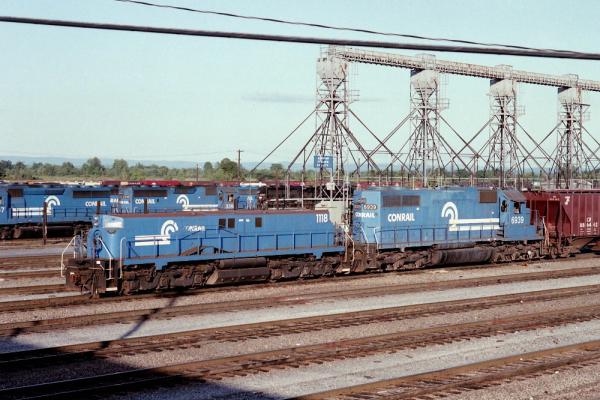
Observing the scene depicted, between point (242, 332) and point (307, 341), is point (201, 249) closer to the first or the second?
point (242, 332)

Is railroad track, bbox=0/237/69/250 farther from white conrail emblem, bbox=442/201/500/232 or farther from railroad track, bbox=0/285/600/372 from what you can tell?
railroad track, bbox=0/285/600/372

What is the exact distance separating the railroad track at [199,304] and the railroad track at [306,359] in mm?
5075

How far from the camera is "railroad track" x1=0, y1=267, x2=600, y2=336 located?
720 inches

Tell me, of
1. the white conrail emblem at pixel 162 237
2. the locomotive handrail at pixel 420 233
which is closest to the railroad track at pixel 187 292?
the locomotive handrail at pixel 420 233

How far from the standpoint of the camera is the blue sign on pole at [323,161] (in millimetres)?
42906

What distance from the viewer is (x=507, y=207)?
3266 centimetres

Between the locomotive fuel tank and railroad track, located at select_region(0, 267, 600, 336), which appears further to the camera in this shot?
the locomotive fuel tank

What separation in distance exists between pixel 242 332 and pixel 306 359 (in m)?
2.85

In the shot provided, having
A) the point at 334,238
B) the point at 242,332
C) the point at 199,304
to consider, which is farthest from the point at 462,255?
the point at 242,332

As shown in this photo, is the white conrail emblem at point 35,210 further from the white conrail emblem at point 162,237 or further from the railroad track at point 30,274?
the white conrail emblem at point 162,237

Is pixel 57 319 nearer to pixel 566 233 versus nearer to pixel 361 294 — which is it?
pixel 361 294

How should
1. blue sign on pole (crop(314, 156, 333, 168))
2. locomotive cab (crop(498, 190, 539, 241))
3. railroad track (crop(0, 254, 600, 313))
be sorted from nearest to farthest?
railroad track (crop(0, 254, 600, 313)), locomotive cab (crop(498, 190, 539, 241)), blue sign on pole (crop(314, 156, 333, 168))

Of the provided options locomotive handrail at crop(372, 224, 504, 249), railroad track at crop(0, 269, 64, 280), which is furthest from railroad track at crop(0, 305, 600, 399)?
railroad track at crop(0, 269, 64, 280)

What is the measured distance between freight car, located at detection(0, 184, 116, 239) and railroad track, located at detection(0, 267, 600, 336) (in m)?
22.6
